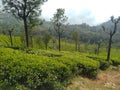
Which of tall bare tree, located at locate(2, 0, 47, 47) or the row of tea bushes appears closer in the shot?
the row of tea bushes

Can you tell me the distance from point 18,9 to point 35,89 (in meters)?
24.0

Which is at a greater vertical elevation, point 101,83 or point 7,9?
point 7,9

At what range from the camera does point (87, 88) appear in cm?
1819

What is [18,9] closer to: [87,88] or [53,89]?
[87,88]

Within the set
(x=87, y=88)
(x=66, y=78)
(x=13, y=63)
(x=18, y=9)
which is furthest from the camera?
(x=18, y=9)

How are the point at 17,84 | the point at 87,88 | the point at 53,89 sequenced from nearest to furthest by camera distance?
the point at 17,84 < the point at 53,89 < the point at 87,88

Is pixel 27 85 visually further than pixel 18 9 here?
No

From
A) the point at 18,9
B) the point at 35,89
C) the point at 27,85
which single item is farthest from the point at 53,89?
the point at 18,9

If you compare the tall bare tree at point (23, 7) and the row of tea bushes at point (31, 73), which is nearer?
the row of tea bushes at point (31, 73)

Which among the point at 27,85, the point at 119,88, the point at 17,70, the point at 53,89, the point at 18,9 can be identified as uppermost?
the point at 18,9

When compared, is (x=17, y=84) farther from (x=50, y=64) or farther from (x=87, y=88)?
(x=87, y=88)

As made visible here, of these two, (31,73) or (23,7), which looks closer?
(31,73)

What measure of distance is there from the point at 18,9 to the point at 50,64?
22.2 metres

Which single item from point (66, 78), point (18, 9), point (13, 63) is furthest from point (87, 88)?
point (18, 9)
